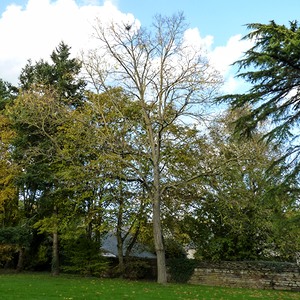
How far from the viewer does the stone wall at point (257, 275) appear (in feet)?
62.5

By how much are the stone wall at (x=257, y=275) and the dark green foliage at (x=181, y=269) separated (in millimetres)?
1186

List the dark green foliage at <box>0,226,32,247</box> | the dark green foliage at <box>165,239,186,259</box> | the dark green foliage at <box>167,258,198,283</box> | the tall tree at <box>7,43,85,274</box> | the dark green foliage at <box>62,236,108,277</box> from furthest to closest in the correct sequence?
1. the dark green foliage at <box>165,239,186,259</box>
2. the dark green foliage at <box>0,226,32,247</box>
3. the dark green foliage at <box>62,236,108,277</box>
4. the dark green foliage at <box>167,258,198,283</box>
5. the tall tree at <box>7,43,85,274</box>

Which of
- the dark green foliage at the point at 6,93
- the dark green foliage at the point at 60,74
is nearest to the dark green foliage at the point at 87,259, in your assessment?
the dark green foliage at the point at 60,74

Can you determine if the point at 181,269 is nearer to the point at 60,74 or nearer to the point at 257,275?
the point at 257,275

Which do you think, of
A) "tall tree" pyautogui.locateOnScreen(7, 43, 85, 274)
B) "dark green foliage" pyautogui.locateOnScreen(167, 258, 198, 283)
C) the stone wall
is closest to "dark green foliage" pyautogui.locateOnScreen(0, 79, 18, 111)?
"tall tree" pyautogui.locateOnScreen(7, 43, 85, 274)

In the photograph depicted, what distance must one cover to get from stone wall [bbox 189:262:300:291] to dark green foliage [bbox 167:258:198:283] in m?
1.19

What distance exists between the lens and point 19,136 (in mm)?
22578

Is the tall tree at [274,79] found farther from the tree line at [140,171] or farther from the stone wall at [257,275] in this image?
the stone wall at [257,275]

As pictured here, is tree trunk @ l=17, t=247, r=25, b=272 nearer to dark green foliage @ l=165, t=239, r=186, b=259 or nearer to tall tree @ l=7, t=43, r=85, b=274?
tall tree @ l=7, t=43, r=85, b=274

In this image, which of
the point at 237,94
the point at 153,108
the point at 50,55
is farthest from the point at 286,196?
the point at 50,55

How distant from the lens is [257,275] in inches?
765

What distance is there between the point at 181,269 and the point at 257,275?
13.6ft

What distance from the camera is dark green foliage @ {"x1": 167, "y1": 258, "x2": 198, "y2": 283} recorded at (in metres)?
21.0

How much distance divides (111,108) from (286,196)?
12082mm
